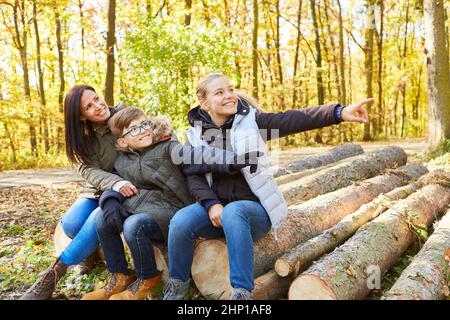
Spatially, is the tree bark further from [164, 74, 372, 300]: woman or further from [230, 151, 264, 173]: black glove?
[230, 151, 264, 173]: black glove

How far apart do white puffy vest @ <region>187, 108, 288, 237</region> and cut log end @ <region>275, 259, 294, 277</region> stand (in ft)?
0.82

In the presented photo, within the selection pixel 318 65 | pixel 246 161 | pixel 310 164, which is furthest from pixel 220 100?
pixel 318 65

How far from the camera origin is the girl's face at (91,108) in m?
3.61

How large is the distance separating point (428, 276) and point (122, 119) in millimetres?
2609

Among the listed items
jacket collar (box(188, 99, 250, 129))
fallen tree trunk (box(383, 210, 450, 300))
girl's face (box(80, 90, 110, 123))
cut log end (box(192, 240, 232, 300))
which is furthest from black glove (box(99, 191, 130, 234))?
fallen tree trunk (box(383, 210, 450, 300))

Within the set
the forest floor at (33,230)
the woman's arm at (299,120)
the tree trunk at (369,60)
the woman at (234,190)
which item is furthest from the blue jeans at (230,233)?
the tree trunk at (369,60)

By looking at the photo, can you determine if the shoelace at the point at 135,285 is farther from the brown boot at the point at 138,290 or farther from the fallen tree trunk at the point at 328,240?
the fallen tree trunk at the point at 328,240

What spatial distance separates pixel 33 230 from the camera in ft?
17.8

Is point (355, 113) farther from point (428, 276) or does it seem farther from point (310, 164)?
point (310, 164)

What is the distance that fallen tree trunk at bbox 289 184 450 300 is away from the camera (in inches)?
112

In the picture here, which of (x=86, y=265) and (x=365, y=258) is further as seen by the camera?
(x=86, y=265)

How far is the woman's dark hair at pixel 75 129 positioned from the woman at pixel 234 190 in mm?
919

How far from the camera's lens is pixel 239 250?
9.36ft
